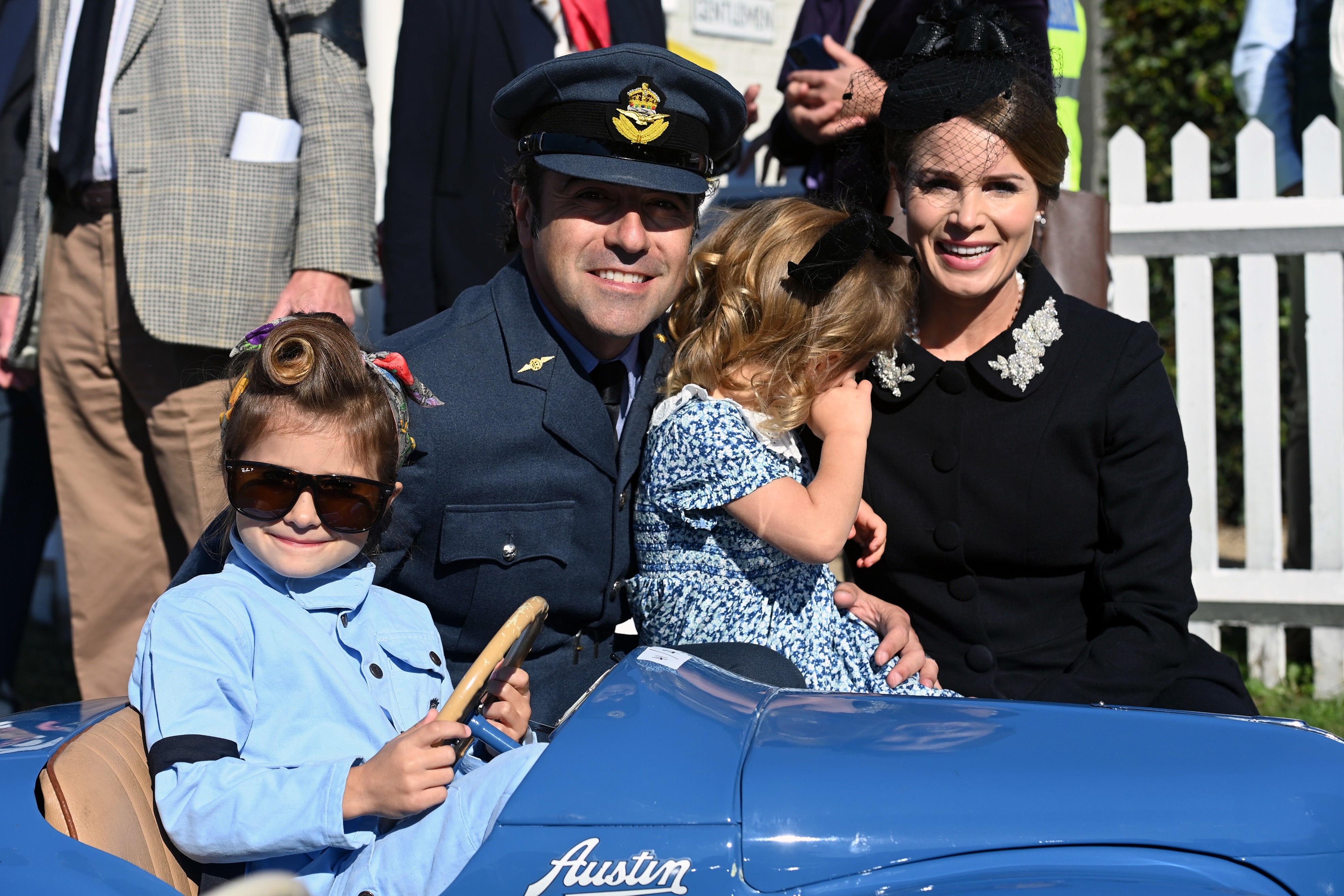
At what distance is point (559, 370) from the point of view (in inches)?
96.3

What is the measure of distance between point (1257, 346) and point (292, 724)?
3938 millimetres

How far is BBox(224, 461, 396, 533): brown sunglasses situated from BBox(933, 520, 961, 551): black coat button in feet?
3.98

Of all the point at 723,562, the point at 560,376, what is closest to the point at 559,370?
the point at 560,376

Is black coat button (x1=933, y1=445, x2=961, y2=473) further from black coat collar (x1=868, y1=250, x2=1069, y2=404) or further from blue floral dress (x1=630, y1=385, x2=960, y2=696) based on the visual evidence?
blue floral dress (x1=630, y1=385, x2=960, y2=696)

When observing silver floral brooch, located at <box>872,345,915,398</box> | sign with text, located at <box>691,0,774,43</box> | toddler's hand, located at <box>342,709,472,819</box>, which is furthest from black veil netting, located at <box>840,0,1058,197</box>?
sign with text, located at <box>691,0,774,43</box>

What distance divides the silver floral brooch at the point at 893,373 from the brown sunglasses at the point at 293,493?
1197mm

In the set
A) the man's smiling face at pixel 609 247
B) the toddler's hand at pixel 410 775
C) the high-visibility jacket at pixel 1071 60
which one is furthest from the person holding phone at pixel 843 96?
the toddler's hand at pixel 410 775

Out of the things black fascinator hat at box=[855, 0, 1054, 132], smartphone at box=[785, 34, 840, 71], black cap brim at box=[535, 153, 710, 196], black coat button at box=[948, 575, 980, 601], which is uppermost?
smartphone at box=[785, 34, 840, 71]

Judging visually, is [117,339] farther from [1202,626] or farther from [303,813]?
[1202,626]

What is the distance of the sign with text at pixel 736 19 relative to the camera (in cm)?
713

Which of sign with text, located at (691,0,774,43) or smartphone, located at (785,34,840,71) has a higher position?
sign with text, located at (691,0,774,43)

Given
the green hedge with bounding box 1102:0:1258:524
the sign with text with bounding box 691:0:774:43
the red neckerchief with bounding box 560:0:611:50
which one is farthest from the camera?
the sign with text with bounding box 691:0:774:43

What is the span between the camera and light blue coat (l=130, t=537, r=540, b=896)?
1.65 meters

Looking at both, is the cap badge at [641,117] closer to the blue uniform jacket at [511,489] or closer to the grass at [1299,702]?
the blue uniform jacket at [511,489]
